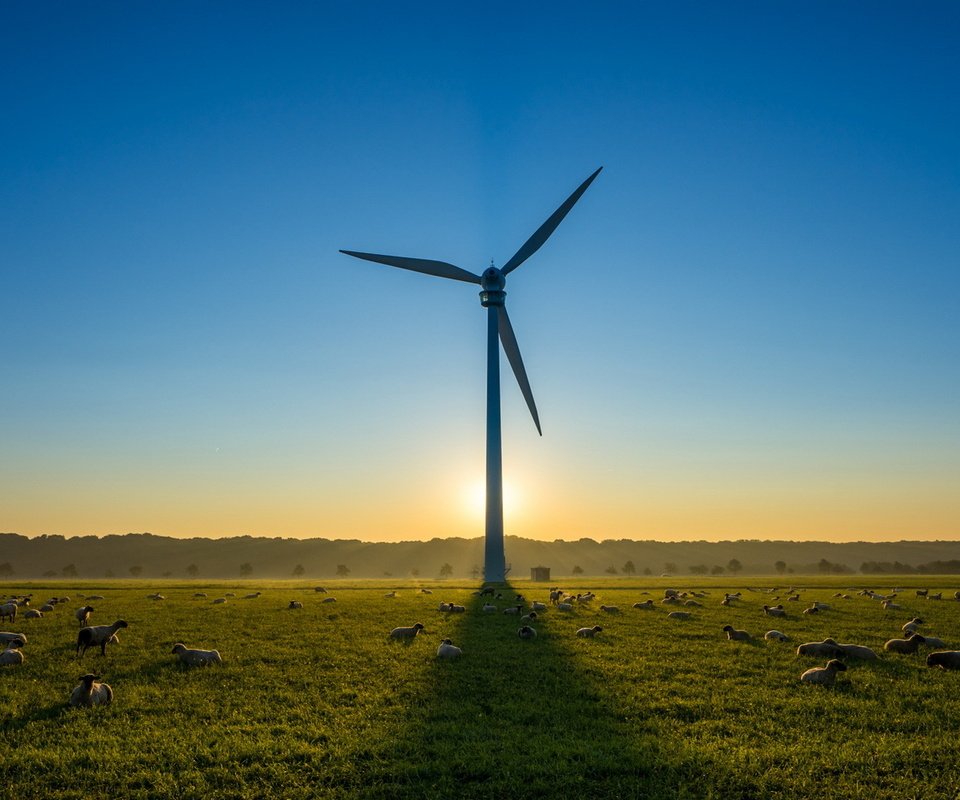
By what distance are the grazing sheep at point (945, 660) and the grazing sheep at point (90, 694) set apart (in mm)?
21980

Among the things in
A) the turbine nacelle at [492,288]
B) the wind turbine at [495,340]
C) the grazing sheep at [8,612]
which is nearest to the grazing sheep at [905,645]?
the grazing sheep at [8,612]

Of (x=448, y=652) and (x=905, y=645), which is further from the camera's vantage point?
(x=905, y=645)

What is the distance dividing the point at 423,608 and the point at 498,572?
118ft

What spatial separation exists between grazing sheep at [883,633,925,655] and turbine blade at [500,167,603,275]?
208 feet

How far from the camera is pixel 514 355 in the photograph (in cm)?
7925

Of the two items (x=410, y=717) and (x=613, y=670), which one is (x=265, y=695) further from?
(x=613, y=670)

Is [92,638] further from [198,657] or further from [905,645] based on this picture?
[905,645]

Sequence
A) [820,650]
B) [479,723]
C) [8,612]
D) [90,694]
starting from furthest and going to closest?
[8,612], [820,650], [90,694], [479,723]

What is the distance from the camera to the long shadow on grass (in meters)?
9.25

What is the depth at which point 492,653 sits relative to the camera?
65.3 ft

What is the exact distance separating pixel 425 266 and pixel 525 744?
240ft

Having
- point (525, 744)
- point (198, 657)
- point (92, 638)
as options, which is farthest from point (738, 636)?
point (92, 638)

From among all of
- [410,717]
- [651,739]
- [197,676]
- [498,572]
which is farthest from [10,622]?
[498,572]

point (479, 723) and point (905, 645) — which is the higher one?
point (479, 723)
